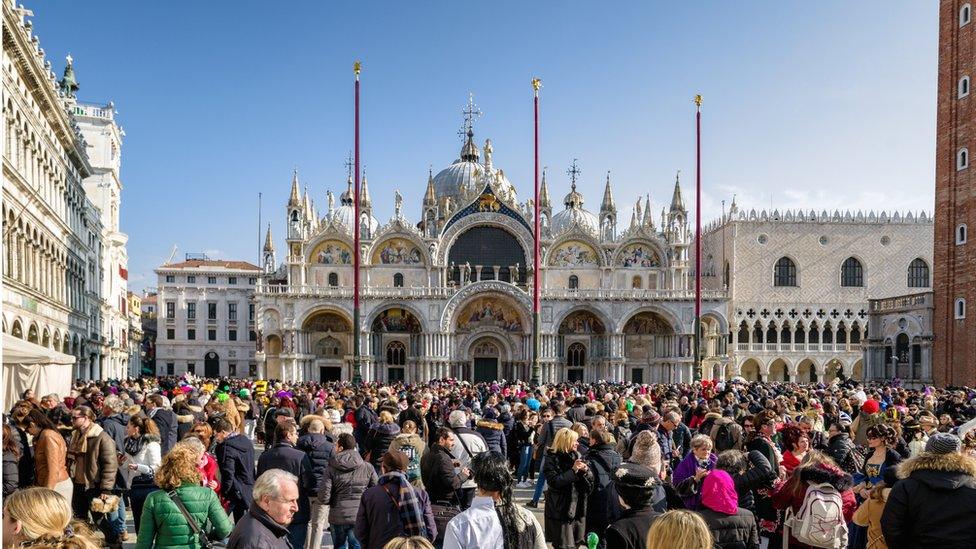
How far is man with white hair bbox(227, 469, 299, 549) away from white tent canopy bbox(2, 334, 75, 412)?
1227cm

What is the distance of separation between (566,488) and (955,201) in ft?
115

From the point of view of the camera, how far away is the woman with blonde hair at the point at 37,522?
13.9 ft

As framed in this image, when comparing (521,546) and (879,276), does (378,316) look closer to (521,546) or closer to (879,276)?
(879,276)

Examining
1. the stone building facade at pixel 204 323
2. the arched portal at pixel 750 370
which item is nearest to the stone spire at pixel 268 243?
the stone building facade at pixel 204 323

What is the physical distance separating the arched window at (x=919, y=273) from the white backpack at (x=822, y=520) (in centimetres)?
5856

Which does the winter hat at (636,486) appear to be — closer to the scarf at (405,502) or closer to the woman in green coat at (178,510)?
the scarf at (405,502)

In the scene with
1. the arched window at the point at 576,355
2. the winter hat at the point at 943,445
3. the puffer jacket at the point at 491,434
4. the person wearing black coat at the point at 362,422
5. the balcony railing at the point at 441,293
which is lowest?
the arched window at the point at 576,355

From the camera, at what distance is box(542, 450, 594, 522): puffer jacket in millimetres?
8094

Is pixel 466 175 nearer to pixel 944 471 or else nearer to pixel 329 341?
pixel 329 341

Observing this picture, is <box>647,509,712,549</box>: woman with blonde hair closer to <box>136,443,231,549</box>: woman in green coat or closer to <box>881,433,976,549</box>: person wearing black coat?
<box>881,433,976,549</box>: person wearing black coat

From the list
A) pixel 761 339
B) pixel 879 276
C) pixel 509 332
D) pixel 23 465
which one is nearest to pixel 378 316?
pixel 509 332

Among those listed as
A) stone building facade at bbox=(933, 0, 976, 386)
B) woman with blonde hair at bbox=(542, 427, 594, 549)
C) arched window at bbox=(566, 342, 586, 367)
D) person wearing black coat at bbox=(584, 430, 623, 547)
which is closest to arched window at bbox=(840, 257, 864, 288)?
arched window at bbox=(566, 342, 586, 367)

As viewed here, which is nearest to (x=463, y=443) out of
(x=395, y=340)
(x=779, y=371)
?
(x=395, y=340)

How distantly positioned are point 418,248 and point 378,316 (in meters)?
4.90
